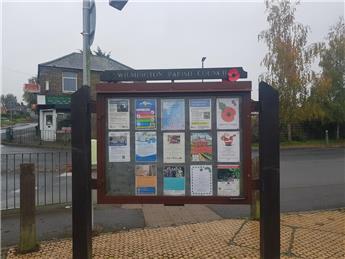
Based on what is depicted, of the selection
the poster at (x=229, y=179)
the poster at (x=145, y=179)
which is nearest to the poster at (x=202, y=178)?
the poster at (x=229, y=179)

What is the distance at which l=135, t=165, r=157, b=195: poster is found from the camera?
4578 mm

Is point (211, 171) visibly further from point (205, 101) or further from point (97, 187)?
point (97, 187)

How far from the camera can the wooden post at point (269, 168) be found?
433 cm

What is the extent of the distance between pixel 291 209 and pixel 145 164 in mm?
4959

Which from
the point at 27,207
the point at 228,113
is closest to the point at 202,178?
the point at 228,113

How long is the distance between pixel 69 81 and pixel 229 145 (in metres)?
34.0

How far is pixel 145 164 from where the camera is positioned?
15.0 feet

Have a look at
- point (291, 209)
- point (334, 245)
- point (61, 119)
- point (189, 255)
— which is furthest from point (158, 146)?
point (61, 119)

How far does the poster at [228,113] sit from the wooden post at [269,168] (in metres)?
0.27

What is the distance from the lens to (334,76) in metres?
33.4

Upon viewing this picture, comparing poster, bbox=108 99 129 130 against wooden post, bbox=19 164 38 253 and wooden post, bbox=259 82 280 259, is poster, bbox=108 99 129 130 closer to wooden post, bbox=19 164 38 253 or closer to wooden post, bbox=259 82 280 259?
wooden post, bbox=259 82 280 259

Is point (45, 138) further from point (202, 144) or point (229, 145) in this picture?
point (229, 145)

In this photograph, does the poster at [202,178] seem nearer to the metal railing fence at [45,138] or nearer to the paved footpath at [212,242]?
the paved footpath at [212,242]

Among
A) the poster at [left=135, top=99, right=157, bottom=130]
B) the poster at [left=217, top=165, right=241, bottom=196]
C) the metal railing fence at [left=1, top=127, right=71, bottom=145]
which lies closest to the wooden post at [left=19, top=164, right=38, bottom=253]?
the poster at [left=135, top=99, right=157, bottom=130]
